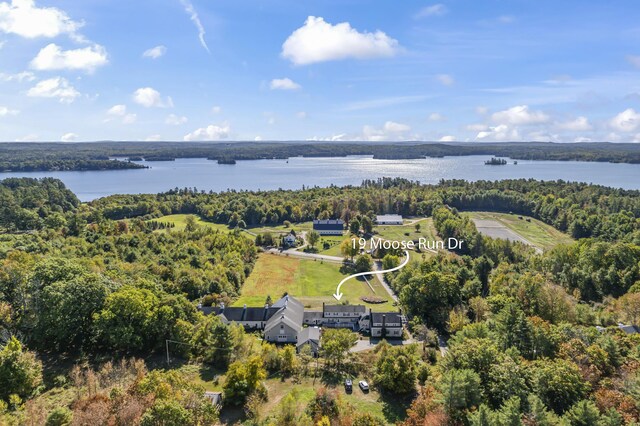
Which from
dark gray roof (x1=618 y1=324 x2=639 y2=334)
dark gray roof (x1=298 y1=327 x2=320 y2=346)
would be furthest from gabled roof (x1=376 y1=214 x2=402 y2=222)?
dark gray roof (x1=618 y1=324 x2=639 y2=334)

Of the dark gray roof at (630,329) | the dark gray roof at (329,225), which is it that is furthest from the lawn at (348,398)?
the dark gray roof at (329,225)

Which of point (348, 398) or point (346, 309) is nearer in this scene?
point (348, 398)

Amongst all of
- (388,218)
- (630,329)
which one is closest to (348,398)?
(630,329)

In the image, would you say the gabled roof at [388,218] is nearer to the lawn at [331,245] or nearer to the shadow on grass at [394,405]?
the lawn at [331,245]

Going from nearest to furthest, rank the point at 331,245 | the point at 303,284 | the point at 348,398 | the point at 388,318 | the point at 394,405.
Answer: the point at 394,405 → the point at 348,398 → the point at 388,318 → the point at 303,284 → the point at 331,245

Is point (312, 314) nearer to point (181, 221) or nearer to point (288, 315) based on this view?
point (288, 315)

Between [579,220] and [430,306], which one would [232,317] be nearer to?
[430,306]
